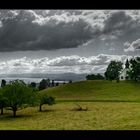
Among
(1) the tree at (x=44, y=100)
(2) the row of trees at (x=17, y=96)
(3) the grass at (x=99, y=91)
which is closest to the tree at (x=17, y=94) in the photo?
(2) the row of trees at (x=17, y=96)

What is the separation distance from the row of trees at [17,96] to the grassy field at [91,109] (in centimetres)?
60

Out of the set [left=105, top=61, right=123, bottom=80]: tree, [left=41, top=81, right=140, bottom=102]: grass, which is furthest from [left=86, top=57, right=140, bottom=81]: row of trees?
[left=41, top=81, right=140, bottom=102]: grass

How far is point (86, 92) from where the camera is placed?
2844 cm

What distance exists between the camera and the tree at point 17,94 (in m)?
17.9

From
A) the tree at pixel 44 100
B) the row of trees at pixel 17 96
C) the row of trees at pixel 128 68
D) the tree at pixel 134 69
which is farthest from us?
the tree at pixel 134 69

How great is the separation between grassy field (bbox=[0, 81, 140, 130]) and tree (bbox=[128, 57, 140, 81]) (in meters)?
0.84

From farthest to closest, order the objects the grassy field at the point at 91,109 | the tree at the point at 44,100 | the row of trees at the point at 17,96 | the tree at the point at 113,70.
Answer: the tree at the point at 113,70 → the tree at the point at 44,100 → the row of trees at the point at 17,96 → the grassy field at the point at 91,109

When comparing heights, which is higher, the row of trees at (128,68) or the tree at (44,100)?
the row of trees at (128,68)

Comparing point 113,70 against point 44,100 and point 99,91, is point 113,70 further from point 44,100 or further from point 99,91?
point 44,100

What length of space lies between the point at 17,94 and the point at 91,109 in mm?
5091

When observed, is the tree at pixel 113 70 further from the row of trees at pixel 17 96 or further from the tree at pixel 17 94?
the tree at pixel 17 94

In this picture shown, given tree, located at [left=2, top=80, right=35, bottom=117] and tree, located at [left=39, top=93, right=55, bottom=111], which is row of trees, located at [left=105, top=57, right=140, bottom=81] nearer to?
tree, located at [left=39, top=93, right=55, bottom=111]

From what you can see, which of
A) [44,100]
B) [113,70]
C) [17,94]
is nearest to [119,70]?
[113,70]
